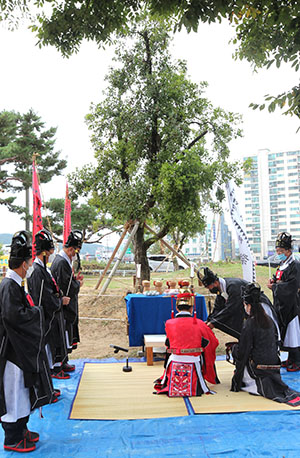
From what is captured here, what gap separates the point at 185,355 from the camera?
432cm

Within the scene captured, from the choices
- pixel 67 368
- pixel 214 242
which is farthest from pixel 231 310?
pixel 214 242

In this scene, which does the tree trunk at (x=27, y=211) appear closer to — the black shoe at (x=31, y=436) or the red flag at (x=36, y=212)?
the red flag at (x=36, y=212)

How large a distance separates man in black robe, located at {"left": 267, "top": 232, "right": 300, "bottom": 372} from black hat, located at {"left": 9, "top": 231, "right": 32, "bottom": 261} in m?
3.75

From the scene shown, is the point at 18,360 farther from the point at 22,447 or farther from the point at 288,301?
the point at 288,301

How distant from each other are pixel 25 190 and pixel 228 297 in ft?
47.6

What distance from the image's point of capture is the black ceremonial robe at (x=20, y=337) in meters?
3.16

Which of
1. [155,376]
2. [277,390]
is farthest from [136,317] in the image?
[277,390]

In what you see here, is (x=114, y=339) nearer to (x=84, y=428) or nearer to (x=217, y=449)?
(x=84, y=428)

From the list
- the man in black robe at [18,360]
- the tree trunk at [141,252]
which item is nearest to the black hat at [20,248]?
the man in black robe at [18,360]

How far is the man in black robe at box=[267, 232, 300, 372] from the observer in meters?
5.45

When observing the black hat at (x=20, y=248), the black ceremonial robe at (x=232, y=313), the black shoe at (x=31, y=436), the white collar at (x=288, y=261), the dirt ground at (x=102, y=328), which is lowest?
the dirt ground at (x=102, y=328)

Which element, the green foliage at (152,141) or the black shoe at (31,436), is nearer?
the black shoe at (31,436)

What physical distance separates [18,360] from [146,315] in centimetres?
344

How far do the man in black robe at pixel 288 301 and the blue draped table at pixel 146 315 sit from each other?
1.38 m
